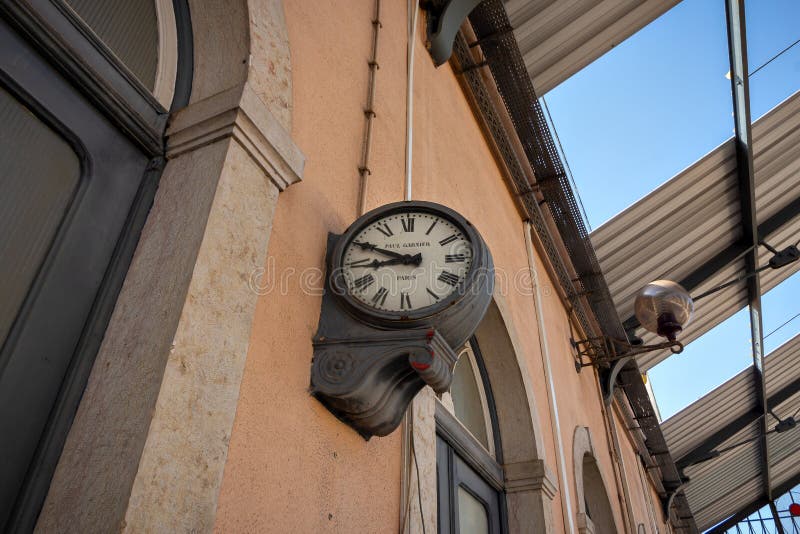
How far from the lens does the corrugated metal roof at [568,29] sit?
6.09m

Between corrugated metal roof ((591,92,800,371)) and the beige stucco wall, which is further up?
corrugated metal roof ((591,92,800,371))

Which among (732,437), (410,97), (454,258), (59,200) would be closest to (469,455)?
(454,258)

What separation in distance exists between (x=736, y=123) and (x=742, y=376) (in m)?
8.11

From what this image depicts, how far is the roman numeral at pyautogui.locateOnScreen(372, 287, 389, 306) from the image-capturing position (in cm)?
204

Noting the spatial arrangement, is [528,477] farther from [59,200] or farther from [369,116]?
[59,200]

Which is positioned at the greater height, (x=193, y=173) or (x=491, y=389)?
(x=491, y=389)

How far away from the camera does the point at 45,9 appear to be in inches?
62.1

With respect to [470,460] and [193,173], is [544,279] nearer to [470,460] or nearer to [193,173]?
[470,460]

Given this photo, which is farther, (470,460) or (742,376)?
(742,376)

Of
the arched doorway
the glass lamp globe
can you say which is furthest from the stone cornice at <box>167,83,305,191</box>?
the glass lamp globe

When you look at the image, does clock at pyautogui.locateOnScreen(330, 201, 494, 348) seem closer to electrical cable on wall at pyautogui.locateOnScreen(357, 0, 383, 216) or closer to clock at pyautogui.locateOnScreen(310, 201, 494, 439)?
clock at pyautogui.locateOnScreen(310, 201, 494, 439)

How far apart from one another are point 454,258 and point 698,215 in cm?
848

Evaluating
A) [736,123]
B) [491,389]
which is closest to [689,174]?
[736,123]

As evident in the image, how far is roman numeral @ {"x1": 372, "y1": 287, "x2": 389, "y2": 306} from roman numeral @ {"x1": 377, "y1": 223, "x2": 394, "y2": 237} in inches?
8.4
